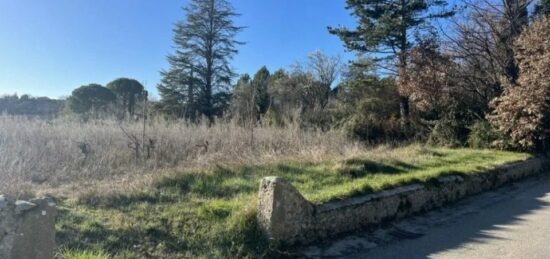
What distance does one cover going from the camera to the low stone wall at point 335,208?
188 inches

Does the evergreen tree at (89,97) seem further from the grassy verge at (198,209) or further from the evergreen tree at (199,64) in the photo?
the grassy verge at (198,209)

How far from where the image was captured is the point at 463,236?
5.59 m

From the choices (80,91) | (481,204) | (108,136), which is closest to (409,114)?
(481,204)

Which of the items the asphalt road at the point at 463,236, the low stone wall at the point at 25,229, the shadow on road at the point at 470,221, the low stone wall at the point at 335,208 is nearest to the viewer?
the low stone wall at the point at 25,229

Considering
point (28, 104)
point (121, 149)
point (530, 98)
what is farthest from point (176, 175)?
point (28, 104)

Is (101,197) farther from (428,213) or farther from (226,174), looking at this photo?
(428,213)

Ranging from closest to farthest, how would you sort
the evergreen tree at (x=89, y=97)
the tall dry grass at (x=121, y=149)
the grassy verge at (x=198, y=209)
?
the grassy verge at (x=198, y=209) < the tall dry grass at (x=121, y=149) < the evergreen tree at (x=89, y=97)

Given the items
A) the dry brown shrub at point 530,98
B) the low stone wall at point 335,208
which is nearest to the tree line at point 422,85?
the dry brown shrub at point 530,98

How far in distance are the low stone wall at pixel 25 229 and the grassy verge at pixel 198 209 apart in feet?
2.02

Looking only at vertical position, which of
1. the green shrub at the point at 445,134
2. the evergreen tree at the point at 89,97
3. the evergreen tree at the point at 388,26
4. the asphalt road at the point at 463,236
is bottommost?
the asphalt road at the point at 463,236

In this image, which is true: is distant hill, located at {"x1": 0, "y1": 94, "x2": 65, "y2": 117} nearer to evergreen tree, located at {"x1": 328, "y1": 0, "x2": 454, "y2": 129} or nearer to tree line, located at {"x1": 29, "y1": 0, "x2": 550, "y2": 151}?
tree line, located at {"x1": 29, "y1": 0, "x2": 550, "y2": 151}

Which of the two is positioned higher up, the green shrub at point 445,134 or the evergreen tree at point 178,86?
the evergreen tree at point 178,86

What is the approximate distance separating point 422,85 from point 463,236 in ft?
37.8

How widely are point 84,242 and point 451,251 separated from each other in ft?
13.3
